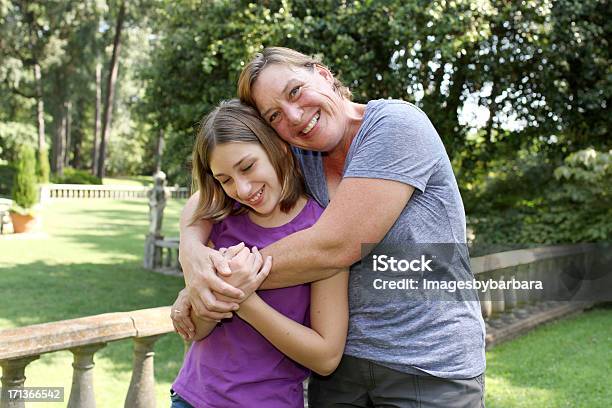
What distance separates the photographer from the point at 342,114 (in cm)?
183

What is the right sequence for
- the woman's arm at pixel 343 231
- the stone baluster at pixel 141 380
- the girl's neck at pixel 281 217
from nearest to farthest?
the woman's arm at pixel 343 231
the girl's neck at pixel 281 217
the stone baluster at pixel 141 380

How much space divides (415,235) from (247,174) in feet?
1.73

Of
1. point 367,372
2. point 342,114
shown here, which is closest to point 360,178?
point 342,114

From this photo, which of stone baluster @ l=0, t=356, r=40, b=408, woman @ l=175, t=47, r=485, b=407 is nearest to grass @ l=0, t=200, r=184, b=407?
stone baluster @ l=0, t=356, r=40, b=408

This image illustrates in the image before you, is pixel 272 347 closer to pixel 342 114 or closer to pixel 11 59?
pixel 342 114

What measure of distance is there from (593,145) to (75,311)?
25.7ft

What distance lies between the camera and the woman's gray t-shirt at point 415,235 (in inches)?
61.4

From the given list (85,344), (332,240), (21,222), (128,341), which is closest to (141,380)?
(85,344)

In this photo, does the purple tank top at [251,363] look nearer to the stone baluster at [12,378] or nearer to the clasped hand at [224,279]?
the clasped hand at [224,279]

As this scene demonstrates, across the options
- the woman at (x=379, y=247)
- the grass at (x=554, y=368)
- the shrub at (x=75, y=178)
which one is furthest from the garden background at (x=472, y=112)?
the shrub at (x=75, y=178)

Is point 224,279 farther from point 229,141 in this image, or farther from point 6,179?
point 6,179

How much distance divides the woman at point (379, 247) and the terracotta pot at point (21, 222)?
1509cm

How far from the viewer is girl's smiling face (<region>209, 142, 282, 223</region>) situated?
5.77 feet

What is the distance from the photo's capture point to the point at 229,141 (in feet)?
5.75
